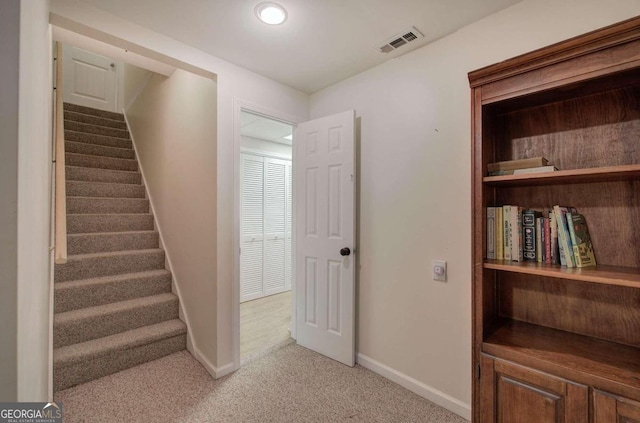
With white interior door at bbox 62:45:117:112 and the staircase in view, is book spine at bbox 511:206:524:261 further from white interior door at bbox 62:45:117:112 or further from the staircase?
white interior door at bbox 62:45:117:112

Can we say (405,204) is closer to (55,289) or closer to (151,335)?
(151,335)

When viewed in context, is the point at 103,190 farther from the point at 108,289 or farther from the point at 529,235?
the point at 529,235

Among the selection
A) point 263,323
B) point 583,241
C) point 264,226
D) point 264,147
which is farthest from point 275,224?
point 583,241

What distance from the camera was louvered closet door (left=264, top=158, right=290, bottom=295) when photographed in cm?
424

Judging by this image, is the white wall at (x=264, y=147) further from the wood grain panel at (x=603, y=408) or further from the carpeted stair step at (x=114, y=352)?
the wood grain panel at (x=603, y=408)

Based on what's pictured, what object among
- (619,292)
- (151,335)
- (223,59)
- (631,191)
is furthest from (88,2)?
(619,292)

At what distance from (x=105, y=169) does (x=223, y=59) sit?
2.56 meters

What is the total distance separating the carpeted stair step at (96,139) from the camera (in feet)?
12.0

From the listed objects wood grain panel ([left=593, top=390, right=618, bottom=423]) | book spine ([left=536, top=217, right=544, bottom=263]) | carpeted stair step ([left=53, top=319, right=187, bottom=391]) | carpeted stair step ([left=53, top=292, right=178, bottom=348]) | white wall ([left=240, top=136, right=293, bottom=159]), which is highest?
white wall ([left=240, top=136, right=293, bottom=159])

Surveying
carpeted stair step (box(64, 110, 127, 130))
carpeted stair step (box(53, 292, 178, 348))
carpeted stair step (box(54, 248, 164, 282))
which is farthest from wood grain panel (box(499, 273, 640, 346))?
carpeted stair step (box(64, 110, 127, 130))

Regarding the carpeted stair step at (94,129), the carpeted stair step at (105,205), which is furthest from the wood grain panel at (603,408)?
the carpeted stair step at (94,129)

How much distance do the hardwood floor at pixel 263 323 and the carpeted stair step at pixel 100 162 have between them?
2.43 metres

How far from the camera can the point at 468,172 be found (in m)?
1.74

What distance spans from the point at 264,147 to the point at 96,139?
7.34 ft
